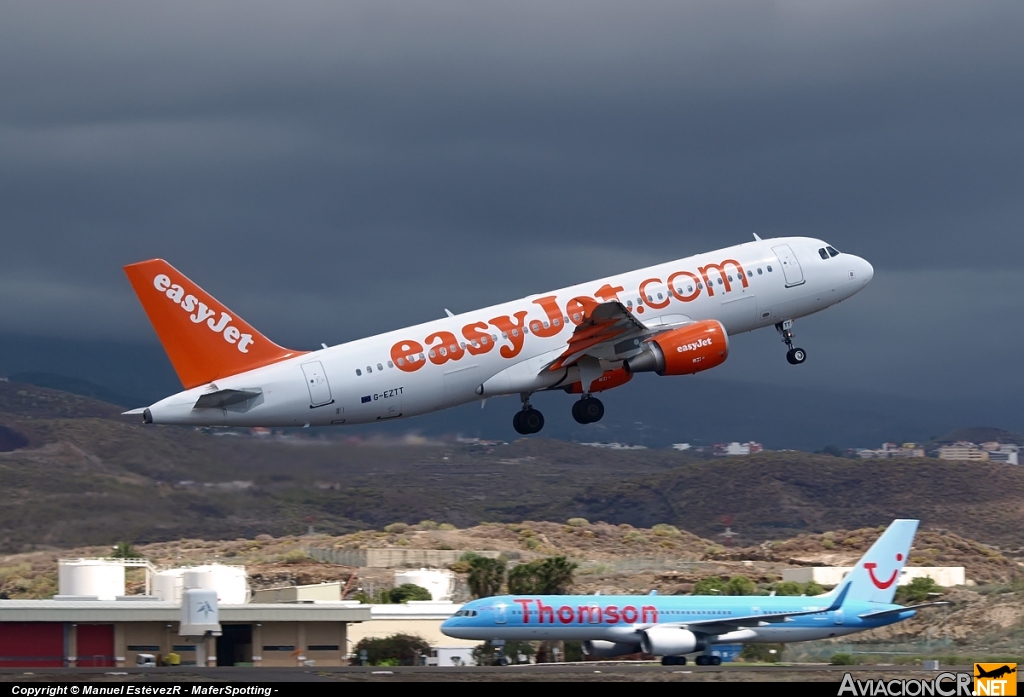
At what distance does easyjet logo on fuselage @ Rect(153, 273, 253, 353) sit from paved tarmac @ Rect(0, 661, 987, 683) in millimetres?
10454

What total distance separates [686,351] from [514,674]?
12789 mm

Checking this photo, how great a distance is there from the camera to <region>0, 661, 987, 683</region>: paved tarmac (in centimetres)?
4584

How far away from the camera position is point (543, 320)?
2147 inches

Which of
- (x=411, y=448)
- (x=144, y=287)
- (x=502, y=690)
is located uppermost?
(x=144, y=287)

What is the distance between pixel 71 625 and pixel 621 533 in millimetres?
68506

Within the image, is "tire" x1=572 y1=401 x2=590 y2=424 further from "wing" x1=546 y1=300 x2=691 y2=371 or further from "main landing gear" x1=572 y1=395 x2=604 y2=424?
"wing" x1=546 y1=300 x2=691 y2=371

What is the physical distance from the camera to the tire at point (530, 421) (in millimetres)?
57406

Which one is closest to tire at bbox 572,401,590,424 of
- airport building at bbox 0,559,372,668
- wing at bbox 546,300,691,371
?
wing at bbox 546,300,691,371

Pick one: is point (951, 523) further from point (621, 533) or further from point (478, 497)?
point (478, 497)

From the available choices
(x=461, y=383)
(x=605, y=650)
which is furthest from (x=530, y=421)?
(x=605, y=650)

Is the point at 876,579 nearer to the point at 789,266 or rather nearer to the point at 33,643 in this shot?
the point at 789,266

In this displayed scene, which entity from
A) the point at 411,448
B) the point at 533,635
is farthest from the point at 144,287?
the point at 533,635

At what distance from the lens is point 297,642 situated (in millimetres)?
65188

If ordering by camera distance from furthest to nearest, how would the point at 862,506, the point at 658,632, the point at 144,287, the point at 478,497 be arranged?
the point at 862,506
the point at 478,497
the point at 658,632
the point at 144,287
